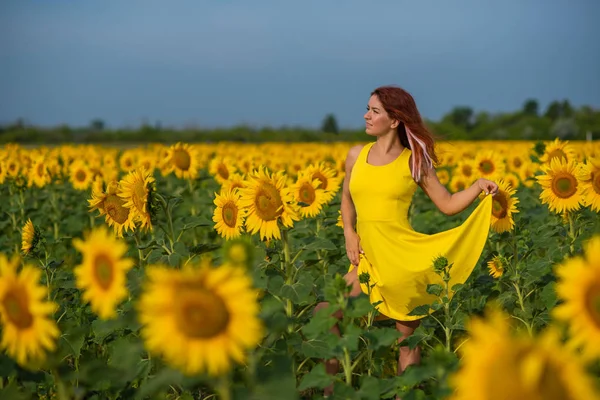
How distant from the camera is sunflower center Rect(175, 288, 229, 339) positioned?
184cm

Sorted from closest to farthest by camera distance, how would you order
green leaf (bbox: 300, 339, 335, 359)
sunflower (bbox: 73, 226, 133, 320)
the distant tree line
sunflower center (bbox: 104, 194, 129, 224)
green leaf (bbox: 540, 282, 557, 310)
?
sunflower (bbox: 73, 226, 133, 320) → green leaf (bbox: 300, 339, 335, 359) → sunflower center (bbox: 104, 194, 129, 224) → green leaf (bbox: 540, 282, 557, 310) → the distant tree line

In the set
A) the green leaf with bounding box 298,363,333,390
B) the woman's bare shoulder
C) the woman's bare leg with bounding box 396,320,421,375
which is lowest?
the woman's bare leg with bounding box 396,320,421,375

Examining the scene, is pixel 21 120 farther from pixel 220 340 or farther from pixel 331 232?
pixel 220 340

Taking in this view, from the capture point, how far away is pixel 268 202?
3520 millimetres

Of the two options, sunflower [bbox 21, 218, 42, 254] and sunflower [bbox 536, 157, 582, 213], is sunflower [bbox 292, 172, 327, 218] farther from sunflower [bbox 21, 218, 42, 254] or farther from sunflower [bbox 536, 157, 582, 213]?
sunflower [bbox 21, 218, 42, 254]

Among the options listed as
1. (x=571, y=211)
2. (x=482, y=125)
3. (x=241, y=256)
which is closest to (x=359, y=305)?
(x=241, y=256)

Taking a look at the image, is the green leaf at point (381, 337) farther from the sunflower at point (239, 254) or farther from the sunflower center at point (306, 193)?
the sunflower center at point (306, 193)

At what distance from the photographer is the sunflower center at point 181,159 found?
6867 mm

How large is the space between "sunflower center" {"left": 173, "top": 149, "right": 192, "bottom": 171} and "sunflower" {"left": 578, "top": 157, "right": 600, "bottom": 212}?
3.82 m

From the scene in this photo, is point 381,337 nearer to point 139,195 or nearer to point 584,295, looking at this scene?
point 584,295

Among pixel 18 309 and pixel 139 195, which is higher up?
pixel 139 195

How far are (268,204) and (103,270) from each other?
139 cm

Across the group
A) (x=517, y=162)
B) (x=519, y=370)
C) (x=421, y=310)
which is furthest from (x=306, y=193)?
(x=517, y=162)

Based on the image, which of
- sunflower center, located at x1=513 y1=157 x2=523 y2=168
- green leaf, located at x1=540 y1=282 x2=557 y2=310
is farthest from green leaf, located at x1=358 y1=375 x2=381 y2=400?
sunflower center, located at x1=513 y1=157 x2=523 y2=168
